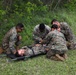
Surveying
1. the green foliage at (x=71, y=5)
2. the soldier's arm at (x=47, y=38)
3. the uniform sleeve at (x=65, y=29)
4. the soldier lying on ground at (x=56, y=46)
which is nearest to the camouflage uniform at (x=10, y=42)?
the soldier's arm at (x=47, y=38)

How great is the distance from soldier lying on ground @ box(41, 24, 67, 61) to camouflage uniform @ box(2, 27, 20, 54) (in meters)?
1.20

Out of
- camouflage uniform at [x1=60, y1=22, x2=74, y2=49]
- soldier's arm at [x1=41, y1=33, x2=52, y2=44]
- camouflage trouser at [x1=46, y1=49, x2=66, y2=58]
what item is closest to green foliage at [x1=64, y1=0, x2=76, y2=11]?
camouflage uniform at [x1=60, y1=22, x2=74, y2=49]

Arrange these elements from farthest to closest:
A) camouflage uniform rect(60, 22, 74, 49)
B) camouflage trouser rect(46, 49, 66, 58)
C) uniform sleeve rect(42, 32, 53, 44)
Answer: camouflage uniform rect(60, 22, 74, 49) < uniform sleeve rect(42, 32, 53, 44) < camouflage trouser rect(46, 49, 66, 58)

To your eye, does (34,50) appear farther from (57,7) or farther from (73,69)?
(57,7)

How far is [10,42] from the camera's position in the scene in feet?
29.2

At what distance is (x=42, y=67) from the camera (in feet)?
25.9

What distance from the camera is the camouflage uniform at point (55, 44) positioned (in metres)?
8.58

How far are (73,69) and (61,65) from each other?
460 mm

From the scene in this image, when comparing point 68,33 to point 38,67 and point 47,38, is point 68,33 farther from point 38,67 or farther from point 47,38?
point 38,67

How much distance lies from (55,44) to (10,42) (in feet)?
5.28

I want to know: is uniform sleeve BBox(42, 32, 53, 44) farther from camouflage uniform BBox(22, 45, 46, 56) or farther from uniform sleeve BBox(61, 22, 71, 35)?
uniform sleeve BBox(61, 22, 71, 35)

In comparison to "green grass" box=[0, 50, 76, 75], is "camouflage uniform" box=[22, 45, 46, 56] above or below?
above

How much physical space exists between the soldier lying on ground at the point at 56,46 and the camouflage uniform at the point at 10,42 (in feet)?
3.93

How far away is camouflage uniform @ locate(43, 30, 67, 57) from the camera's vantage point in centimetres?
858
